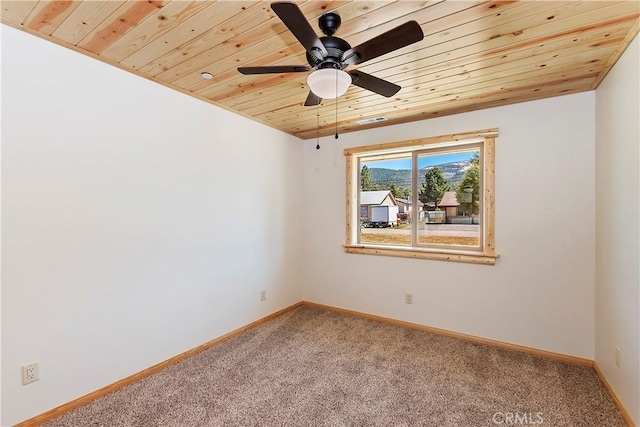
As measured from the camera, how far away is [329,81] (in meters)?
1.52

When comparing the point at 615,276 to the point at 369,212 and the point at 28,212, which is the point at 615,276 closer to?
the point at 369,212

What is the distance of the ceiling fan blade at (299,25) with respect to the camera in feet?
3.69

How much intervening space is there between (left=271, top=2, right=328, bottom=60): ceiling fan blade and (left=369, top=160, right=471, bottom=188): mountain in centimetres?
229

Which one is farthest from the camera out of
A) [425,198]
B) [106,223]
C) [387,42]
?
[425,198]

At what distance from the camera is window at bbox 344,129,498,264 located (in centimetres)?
301

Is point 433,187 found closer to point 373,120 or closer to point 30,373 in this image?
point 373,120

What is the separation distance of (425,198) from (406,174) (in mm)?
385

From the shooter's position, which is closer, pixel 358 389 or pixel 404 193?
pixel 358 389

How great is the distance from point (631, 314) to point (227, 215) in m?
3.21

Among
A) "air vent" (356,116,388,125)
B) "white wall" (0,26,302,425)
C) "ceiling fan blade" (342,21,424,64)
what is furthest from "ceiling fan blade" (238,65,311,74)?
"air vent" (356,116,388,125)

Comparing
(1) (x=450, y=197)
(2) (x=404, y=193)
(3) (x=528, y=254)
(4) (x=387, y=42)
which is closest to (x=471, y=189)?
(1) (x=450, y=197)

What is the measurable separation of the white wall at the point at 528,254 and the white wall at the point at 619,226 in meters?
0.12

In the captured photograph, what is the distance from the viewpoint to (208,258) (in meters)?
2.82

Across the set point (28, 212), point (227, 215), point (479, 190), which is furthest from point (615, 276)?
point (28, 212)
